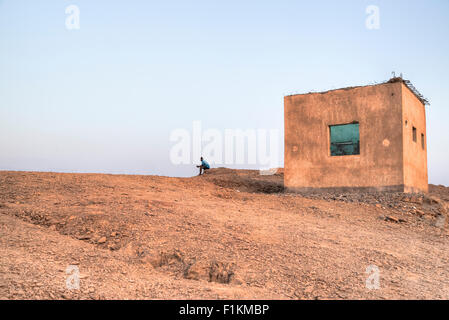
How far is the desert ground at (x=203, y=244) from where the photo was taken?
4.52m

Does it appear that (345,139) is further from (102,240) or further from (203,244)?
(102,240)

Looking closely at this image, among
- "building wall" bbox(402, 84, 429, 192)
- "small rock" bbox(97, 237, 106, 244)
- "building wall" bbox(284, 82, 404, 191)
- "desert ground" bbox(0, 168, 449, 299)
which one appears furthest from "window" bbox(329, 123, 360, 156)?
"small rock" bbox(97, 237, 106, 244)

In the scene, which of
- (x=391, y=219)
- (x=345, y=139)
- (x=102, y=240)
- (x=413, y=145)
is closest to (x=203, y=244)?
(x=102, y=240)

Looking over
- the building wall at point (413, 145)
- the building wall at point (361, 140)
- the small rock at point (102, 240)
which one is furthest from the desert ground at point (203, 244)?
the building wall at point (413, 145)

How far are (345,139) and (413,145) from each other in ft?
7.53

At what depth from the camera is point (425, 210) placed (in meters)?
10.4

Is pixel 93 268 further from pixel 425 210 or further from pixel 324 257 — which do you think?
pixel 425 210

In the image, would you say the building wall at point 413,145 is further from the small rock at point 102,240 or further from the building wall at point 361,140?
the small rock at point 102,240

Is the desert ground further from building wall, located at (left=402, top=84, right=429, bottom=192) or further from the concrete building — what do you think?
building wall, located at (left=402, top=84, right=429, bottom=192)

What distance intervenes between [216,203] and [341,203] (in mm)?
3589

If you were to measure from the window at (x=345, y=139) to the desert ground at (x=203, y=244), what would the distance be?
2044mm

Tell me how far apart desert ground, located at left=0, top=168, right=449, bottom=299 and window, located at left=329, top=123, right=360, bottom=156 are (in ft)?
6.71

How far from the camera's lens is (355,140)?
11906mm
